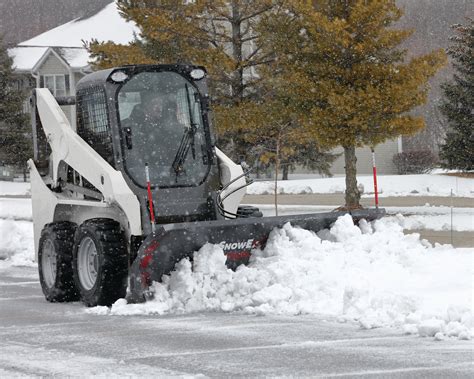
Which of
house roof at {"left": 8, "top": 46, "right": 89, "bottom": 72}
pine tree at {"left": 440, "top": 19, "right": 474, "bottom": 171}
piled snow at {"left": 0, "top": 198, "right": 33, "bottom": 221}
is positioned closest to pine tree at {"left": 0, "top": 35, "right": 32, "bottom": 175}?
house roof at {"left": 8, "top": 46, "right": 89, "bottom": 72}

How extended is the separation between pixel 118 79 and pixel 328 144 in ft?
45.2

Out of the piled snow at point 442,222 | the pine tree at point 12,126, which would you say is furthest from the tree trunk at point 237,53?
the pine tree at point 12,126

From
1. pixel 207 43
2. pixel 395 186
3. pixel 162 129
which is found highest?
pixel 207 43

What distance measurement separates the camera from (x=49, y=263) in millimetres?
12586

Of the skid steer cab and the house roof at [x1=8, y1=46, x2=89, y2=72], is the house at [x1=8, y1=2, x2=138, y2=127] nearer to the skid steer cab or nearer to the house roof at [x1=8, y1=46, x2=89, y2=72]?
the house roof at [x1=8, y1=46, x2=89, y2=72]

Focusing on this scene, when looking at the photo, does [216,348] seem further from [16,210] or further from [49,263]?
[16,210]

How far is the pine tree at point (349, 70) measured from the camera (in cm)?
2389

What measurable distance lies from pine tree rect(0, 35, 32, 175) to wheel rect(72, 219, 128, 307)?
43.5 m

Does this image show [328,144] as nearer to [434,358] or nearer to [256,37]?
[256,37]

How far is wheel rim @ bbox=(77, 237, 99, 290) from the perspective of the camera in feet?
38.0

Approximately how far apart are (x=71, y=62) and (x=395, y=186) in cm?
3185

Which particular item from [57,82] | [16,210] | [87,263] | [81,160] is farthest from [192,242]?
[57,82]

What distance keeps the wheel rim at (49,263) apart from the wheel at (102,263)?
784 millimetres

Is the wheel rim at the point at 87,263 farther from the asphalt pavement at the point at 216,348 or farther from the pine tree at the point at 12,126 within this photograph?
the pine tree at the point at 12,126
